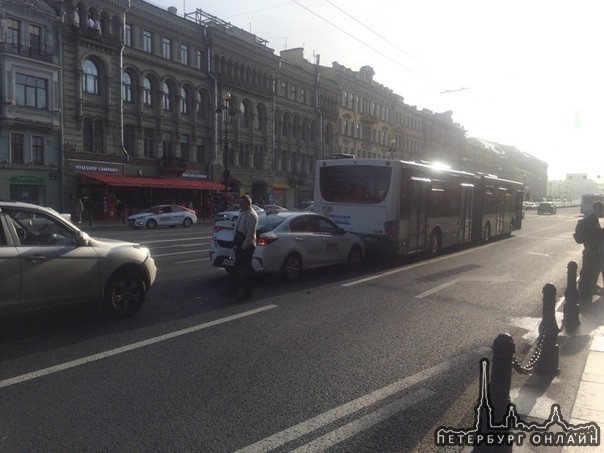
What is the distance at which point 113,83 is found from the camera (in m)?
35.1

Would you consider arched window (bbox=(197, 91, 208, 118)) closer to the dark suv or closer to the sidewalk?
the sidewalk

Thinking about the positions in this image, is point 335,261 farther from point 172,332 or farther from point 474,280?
point 172,332

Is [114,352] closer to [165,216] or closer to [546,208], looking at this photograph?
[165,216]

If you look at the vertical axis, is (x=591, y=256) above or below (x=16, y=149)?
below

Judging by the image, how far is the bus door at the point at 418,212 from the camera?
13602mm

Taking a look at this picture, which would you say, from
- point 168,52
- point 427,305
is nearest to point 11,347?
point 427,305

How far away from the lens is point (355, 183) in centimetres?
1355

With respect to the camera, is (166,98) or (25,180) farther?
(166,98)

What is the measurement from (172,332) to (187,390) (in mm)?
1909

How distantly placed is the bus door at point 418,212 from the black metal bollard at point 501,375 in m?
10.2

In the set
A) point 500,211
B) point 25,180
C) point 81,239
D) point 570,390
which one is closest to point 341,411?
point 570,390

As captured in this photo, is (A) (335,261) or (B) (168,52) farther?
(B) (168,52)

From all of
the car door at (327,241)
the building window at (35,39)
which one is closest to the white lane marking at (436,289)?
the car door at (327,241)

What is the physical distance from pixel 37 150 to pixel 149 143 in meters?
8.99
